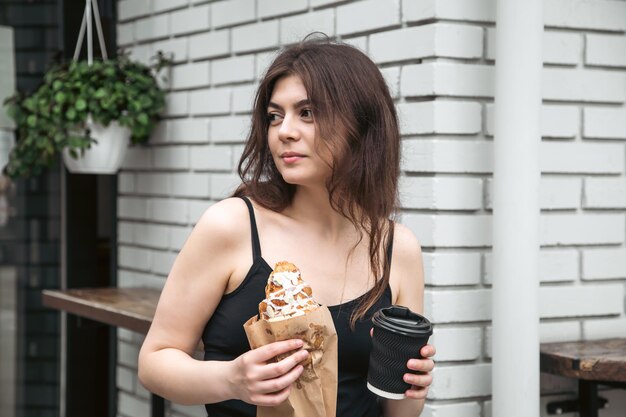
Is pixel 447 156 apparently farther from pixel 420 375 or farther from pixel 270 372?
pixel 270 372

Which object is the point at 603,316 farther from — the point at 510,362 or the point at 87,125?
the point at 87,125

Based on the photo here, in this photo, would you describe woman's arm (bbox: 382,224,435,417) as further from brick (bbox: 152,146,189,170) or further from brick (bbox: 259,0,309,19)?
brick (bbox: 152,146,189,170)

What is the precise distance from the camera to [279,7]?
348 cm

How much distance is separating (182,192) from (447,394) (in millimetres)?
1564

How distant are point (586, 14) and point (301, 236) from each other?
1.26 meters

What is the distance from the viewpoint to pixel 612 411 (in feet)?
10.3

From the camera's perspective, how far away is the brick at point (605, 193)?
120 inches

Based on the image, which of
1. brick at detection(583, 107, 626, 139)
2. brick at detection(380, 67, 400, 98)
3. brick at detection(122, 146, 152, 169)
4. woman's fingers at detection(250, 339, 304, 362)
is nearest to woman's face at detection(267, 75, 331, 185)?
woman's fingers at detection(250, 339, 304, 362)

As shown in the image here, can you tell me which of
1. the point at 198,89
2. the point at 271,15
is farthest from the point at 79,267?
the point at 271,15

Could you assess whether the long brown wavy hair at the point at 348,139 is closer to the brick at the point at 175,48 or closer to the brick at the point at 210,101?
the brick at the point at 210,101

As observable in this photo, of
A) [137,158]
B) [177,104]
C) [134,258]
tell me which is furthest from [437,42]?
[134,258]

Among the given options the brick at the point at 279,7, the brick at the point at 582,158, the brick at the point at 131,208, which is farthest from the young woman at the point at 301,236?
the brick at the point at 131,208

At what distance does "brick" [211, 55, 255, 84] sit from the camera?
11.9 ft

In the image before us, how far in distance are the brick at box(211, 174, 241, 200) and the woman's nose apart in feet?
4.99
